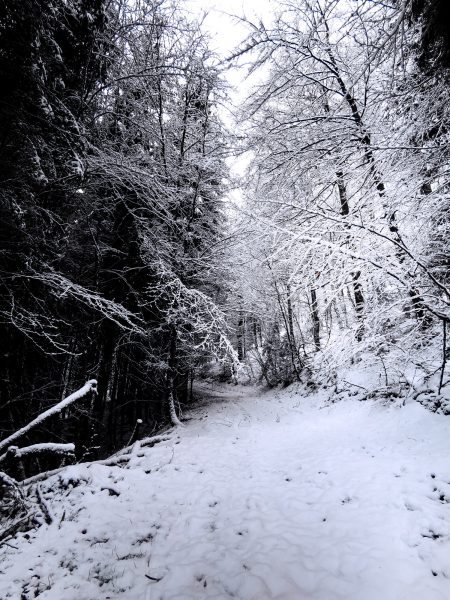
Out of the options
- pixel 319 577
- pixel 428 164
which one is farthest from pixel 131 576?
pixel 428 164

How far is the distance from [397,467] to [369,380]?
Answer: 4364mm

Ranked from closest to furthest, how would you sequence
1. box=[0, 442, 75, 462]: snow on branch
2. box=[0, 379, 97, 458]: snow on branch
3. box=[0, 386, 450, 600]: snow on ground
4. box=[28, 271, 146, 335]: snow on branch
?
1. box=[0, 386, 450, 600]: snow on ground
2. box=[0, 379, 97, 458]: snow on branch
3. box=[0, 442, 75, 462]: snow on branch
4. box=[28, 271, 146, 335]: snow on branch

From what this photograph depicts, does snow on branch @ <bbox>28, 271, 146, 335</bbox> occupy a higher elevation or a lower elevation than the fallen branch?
higher

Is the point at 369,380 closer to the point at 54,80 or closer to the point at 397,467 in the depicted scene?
the point at 397,467

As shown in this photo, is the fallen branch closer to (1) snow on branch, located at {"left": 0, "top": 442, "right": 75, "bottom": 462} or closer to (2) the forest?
(2) the forest

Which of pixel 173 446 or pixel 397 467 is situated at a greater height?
pixel 397 467

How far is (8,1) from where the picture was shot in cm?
339

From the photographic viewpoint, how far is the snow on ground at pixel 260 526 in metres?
2.88

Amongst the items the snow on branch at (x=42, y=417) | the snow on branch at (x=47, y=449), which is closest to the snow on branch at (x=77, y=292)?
the snow on branch at (x=42, y=417)

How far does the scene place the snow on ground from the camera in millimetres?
2885

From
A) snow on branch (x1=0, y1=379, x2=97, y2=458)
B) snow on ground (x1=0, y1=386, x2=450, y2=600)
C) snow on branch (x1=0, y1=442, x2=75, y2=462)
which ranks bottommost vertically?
snow on ground (x1=0, y1=386, x2=450, y2=600)

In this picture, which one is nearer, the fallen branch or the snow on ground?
the snow on ground

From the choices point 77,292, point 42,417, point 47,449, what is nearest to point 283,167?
point 77,292

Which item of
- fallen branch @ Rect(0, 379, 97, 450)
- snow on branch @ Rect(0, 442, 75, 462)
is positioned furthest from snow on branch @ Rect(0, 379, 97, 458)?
snow on branch @ Rect(0, 442, 75, 462)
